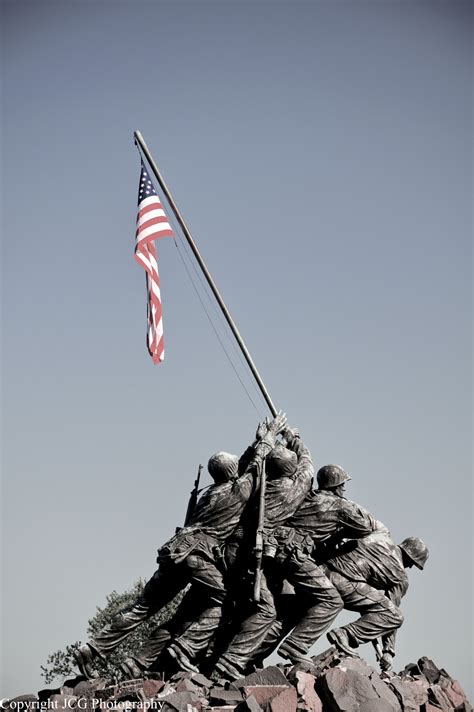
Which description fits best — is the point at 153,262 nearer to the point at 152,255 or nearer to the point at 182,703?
the point at 152,255

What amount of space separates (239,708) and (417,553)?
542cm

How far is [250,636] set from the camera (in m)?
16.3

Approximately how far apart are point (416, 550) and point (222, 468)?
3.76 m

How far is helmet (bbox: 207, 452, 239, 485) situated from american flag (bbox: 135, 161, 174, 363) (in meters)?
2.33

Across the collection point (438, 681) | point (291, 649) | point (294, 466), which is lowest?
point (438, 681)

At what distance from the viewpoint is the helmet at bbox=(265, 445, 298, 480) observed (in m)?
17.4

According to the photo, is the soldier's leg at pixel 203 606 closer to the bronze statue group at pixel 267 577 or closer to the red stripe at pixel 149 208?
the bronze statue group at pixel 267 577

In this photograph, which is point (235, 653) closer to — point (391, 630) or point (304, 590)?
point (304, 590)

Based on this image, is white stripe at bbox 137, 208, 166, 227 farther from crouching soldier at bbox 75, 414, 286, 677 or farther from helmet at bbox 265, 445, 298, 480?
helmet at bbox 265, 445, 298, 480

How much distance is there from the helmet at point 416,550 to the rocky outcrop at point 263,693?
99.4 inches

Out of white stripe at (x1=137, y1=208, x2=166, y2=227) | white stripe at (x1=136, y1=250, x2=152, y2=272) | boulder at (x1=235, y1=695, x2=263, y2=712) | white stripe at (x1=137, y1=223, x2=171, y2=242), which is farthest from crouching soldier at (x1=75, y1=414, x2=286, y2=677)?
white stripe at (x1=137, y1=208, x2=166, y2=227)

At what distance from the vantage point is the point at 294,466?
17.5 meters

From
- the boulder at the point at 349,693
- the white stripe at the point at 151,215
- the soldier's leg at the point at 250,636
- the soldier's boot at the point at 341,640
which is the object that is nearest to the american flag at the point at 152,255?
the white stripe at the point at 151,215

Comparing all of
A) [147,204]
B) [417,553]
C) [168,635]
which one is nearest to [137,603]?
[168,635]
